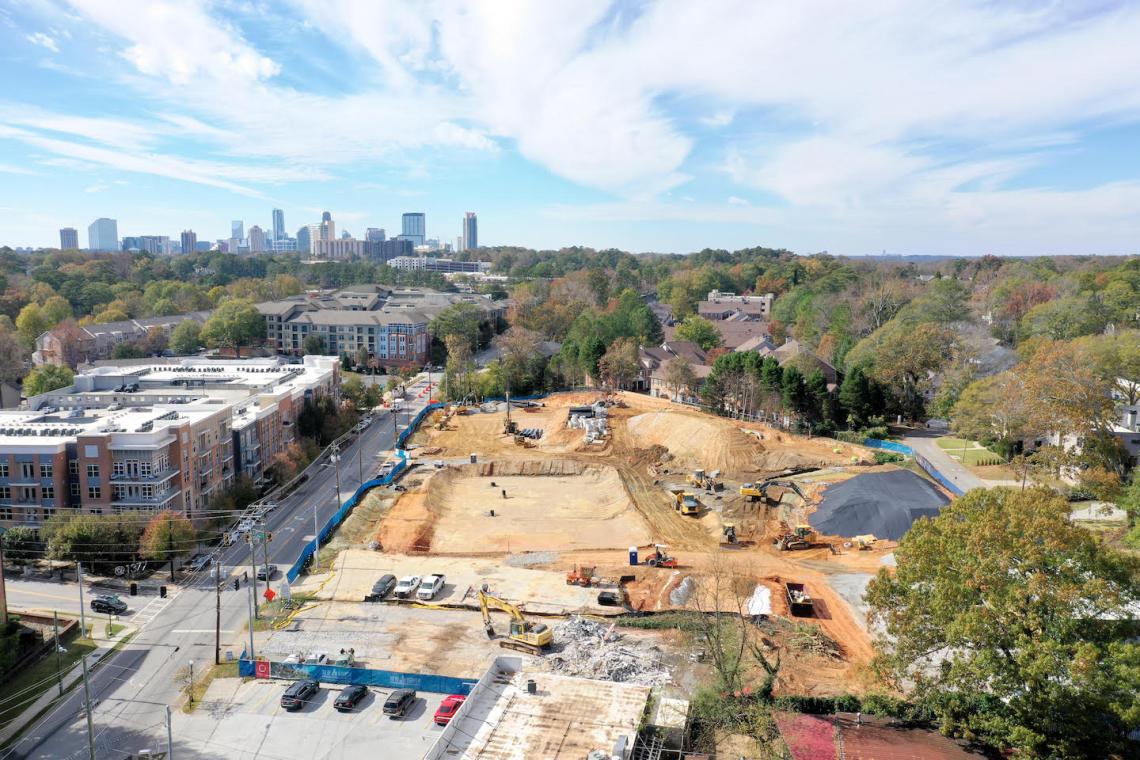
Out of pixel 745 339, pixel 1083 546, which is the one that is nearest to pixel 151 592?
pixel 1083 546

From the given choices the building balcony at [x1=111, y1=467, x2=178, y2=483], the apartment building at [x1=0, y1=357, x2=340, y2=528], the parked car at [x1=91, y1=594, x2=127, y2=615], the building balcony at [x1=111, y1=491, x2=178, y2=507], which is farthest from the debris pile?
the apartment building at [x1=0, y1=357, x2=340, y2=528]

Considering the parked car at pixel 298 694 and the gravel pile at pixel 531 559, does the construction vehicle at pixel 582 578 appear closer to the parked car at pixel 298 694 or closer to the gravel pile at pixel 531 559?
Result: the gravel pile at pixel 531 559

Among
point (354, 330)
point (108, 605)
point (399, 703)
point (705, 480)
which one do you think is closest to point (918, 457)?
point (705, 480)

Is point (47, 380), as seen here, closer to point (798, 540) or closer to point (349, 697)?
point (349, 697)

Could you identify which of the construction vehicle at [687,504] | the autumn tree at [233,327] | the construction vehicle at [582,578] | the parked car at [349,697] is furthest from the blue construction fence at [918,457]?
the autumn tree at [233,327]

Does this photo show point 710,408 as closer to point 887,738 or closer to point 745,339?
point 745,339

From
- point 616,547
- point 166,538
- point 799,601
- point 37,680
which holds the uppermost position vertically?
point 166,538
